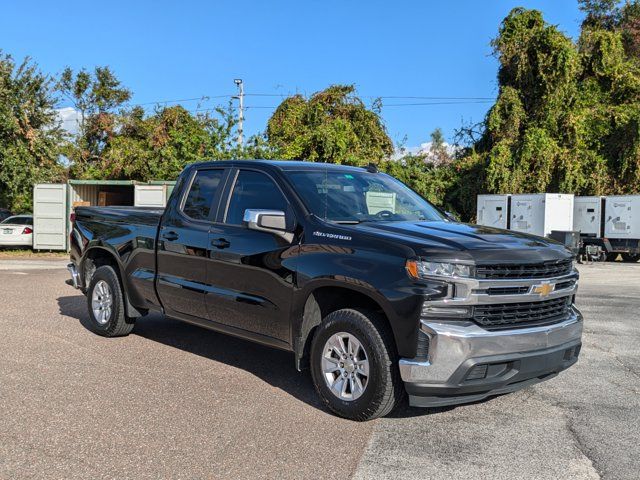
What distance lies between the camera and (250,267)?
215 inches

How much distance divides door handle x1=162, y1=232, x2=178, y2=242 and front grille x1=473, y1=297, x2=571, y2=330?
128 inches

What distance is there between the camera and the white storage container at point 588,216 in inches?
1055

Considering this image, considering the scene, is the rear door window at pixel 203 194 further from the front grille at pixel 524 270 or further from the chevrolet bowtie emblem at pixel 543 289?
the chevrolet bowtie emblem at pixel 543 289

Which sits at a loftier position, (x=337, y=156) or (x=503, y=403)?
(x=337, y=156)

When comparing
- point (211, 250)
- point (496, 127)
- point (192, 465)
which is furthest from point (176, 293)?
point (496, 127)

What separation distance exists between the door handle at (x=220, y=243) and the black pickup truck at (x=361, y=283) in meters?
0.01

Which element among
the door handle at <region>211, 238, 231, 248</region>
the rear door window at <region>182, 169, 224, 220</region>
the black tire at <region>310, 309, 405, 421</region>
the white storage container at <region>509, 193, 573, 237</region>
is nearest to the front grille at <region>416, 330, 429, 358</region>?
the black tire at <region>310, 309, 405, 421</region>

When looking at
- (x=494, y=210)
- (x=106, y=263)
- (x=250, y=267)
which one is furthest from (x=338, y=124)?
(x=250, y=267)

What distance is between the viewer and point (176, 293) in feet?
20.8

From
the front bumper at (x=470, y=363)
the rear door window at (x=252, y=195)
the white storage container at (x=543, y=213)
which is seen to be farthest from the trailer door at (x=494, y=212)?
the front bumper at (x=470, y=363)

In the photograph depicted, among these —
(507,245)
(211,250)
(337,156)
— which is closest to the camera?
(507,245)

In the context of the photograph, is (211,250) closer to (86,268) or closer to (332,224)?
(332,224)

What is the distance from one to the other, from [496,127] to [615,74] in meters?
6.90

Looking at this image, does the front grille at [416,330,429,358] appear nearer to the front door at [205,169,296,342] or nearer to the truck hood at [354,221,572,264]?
the truck hood at [354,221,572,264]
